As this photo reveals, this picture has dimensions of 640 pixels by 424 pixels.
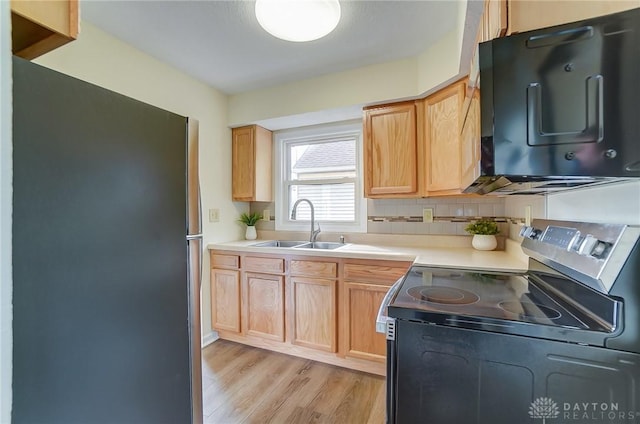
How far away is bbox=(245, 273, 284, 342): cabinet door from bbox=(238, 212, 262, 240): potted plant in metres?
0.63

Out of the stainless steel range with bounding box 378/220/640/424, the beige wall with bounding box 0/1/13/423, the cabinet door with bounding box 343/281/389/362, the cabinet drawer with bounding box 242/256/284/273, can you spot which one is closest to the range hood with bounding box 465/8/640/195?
the stainless steel range with bounding box 378/220/640/424

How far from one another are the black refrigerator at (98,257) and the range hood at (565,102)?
3.50ft

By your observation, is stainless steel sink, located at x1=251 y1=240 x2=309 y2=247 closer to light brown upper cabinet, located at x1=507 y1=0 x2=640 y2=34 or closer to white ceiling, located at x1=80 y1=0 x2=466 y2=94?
white ceiling, located at x1=80 y1=0 x2=466 y2=94

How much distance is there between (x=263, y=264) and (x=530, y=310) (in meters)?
1.85

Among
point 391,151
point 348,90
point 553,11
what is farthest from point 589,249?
point 348,90

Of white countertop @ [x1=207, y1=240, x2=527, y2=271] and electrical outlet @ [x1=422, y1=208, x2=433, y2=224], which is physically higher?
electrical outlet @ [x1=422, y1=208, x2=433, y2=224]

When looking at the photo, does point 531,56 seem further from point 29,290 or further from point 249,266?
point 249,266

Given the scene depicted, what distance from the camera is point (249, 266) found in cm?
240

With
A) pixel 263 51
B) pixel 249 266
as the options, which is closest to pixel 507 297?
pixel 249 266

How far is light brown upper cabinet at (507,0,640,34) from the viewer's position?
738 mm

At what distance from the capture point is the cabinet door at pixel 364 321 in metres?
1.96

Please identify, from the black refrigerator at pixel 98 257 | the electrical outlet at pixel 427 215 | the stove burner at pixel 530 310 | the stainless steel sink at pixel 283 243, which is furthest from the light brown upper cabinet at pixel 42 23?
the electrical outlet at pixel 427 215

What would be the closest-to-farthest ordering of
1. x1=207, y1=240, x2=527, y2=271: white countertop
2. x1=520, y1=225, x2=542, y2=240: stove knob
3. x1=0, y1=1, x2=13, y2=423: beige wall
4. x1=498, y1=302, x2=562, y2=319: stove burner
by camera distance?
x1=0, y1=1, x2=13, y2=423: beige wall
x1=498, y1=302, x2=562, y2=319: stove burner
x1=520, y1=225, x2=542, y2=240: stove knob
x1=207, y1=240, x2=527, y2=271: white countertop

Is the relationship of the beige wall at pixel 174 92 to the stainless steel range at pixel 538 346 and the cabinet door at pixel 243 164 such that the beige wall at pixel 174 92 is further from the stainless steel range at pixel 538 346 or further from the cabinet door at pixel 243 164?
the stainless steel range at pixel 538 346
